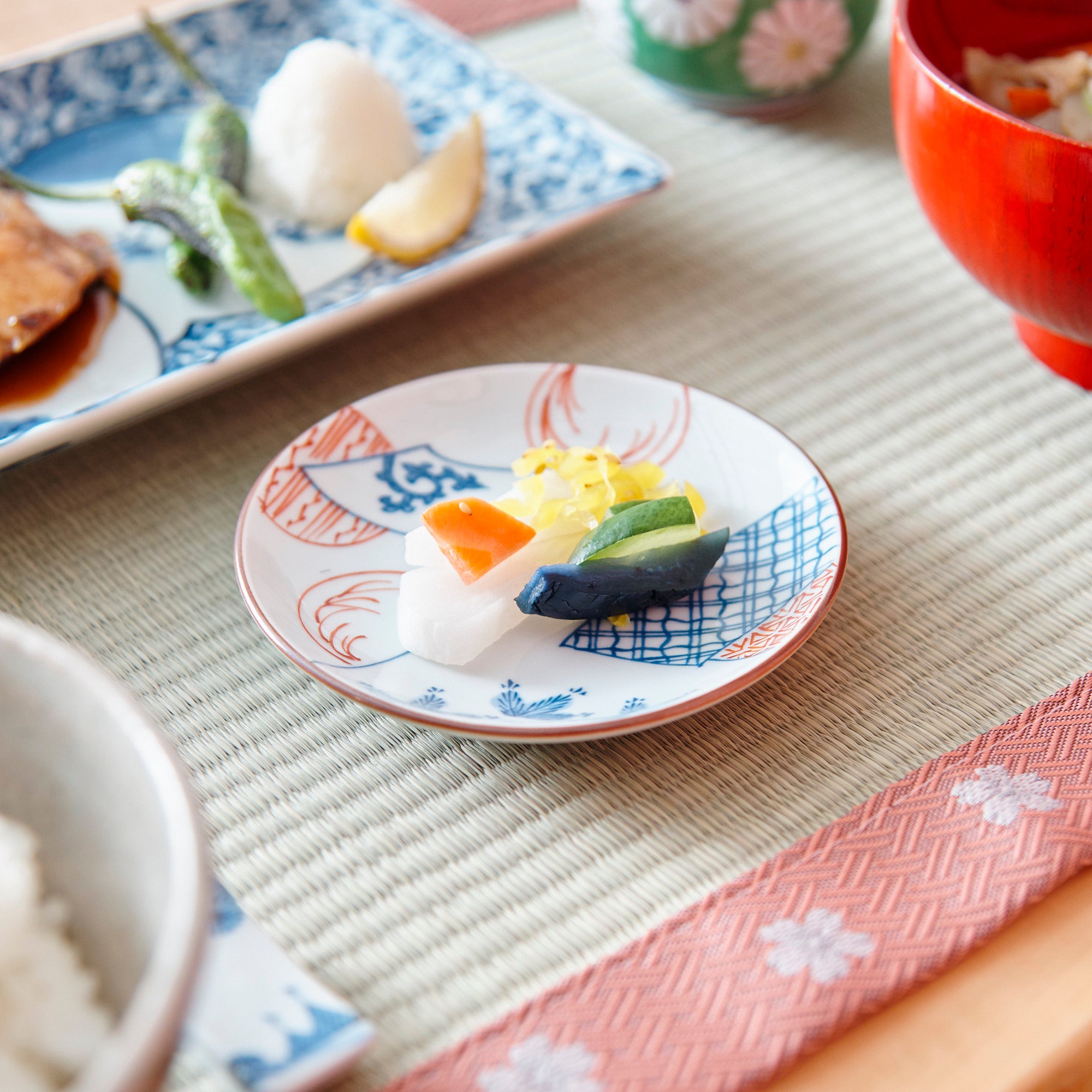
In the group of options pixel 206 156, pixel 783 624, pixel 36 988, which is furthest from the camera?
pixel 206 156

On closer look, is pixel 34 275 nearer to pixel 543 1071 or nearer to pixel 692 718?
pixel 692 718

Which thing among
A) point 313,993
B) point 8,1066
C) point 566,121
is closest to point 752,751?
point 313,993

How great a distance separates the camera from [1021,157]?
31.5 inches

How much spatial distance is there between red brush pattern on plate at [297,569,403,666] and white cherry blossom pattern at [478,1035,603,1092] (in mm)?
271

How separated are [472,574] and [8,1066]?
385mm

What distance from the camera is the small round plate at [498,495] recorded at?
2.30ft

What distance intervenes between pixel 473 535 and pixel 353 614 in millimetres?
103

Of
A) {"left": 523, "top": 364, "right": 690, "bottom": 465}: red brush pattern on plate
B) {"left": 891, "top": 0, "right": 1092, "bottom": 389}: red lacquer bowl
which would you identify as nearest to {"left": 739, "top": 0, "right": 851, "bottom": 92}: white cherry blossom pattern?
{"left": 891, "top": 0, "right": 1092, "bottom": 389}: red lacquer bowl

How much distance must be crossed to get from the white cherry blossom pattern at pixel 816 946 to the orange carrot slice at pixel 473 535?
0.96ft

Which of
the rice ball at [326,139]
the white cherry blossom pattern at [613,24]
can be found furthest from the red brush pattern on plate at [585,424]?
the white cherry blossom pattern at [613,24]

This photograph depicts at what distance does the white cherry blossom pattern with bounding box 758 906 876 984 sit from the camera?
59 cm

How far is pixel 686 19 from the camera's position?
1271 mm

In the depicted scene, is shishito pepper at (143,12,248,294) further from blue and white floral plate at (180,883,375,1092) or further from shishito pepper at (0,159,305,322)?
blue and white floral plate at (180,883,375,1092)

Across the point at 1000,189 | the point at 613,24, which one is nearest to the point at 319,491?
the point at 1000,189
